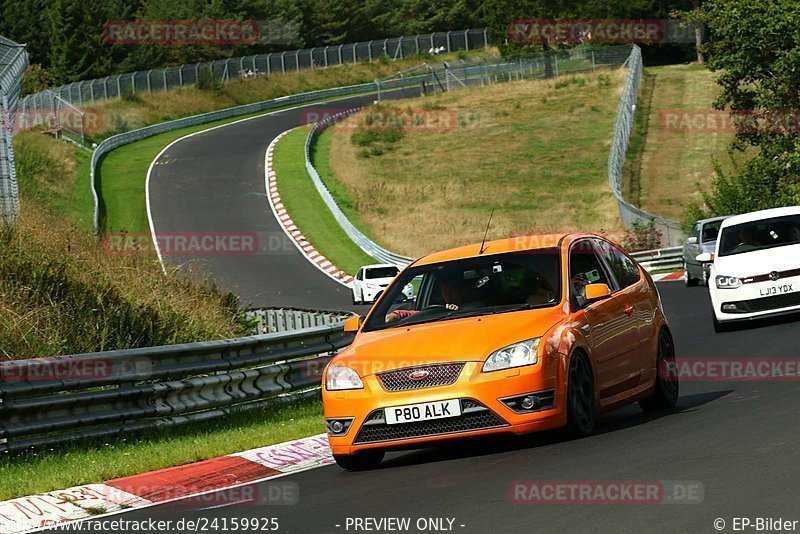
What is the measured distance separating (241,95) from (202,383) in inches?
3070

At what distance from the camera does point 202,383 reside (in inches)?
500

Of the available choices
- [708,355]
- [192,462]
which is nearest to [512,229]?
[708,355]

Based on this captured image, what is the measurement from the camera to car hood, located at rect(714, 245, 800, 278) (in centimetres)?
1861

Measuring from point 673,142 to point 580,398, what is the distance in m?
59.7

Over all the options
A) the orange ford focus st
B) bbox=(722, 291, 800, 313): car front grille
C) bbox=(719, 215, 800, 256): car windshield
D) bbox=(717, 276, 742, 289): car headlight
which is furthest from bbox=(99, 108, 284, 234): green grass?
the orange ford focus st

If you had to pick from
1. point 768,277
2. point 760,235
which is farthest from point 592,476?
point 760,235

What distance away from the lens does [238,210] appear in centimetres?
5425

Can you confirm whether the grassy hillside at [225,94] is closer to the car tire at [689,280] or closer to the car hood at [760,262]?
the car tire at [689,280]

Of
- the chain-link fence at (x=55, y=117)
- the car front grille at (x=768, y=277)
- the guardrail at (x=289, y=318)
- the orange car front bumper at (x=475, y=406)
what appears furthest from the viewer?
the chain-link fence at (x=55, y=117)

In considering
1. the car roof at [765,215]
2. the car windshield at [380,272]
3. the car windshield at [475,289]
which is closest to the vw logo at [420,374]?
the car windshield at [475,289]

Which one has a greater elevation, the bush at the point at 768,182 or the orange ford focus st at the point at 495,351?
Answer: the orange ford focus st at the point at 495,351

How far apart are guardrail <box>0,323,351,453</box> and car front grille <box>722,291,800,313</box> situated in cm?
717

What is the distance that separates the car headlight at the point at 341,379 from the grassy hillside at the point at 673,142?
40.6 m

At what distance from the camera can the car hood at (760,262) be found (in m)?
18.6
